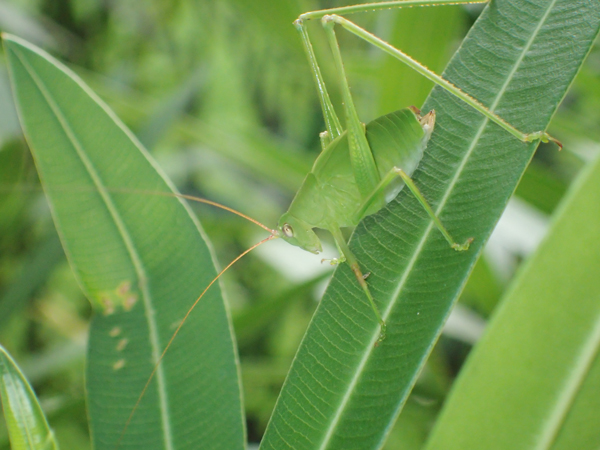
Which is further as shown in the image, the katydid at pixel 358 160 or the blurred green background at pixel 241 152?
the blurred green background at pixel 241 152

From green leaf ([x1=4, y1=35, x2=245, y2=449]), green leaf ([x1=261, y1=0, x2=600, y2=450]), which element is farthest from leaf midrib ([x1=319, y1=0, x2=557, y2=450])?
green leaf ([x1=4, y1=35, x2=245, y2=449])

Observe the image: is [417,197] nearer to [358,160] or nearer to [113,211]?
[358,160]

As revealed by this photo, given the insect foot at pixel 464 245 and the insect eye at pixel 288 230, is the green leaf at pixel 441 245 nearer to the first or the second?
the insect foot at pixel 464 245

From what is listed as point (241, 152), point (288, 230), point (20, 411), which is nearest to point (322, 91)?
point (288, 230)

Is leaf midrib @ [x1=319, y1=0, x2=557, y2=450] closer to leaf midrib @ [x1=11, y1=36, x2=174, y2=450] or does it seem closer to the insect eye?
leaf midrib @ [x1=11, y1=36, x2=174, y2=450]

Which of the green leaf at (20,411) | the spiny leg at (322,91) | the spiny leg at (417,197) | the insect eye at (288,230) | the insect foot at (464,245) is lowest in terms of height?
the green leaf at (20,411)

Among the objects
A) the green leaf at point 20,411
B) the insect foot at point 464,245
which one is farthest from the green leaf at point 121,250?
the insect foot at point 464,245

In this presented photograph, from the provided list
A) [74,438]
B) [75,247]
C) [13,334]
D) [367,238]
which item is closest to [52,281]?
[13,334]
